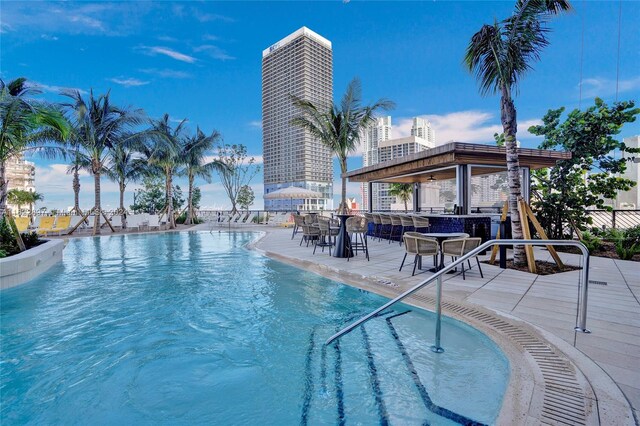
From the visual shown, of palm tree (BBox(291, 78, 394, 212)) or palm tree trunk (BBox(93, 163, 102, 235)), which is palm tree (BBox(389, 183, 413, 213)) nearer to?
palm tree (BBox(291, 78, 394, 212))

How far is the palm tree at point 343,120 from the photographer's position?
12117 millimetres

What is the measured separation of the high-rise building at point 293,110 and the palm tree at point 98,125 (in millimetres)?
17472

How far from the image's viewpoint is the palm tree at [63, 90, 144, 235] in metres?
12.4

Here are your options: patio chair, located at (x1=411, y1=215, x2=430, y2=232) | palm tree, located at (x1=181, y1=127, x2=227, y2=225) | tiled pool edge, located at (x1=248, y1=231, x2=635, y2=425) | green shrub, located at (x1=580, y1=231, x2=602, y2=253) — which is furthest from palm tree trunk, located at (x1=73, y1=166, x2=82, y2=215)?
green shrub, located at (x1=580, y1=231, x2=602, y2=253)

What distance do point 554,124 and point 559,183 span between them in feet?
6.83

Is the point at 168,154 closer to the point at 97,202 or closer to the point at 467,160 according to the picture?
the point at 97,202

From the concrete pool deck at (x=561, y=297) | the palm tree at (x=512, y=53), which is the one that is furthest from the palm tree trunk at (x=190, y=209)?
the palm tree at (x=512, y=53)

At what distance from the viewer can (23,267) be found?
211 inches

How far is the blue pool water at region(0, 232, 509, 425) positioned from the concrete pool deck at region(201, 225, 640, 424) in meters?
0.54

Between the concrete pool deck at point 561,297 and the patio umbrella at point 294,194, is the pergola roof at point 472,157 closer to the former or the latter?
the concrete pool deck at point 561,297

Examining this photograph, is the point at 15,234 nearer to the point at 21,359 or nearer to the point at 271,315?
the point at 21,359

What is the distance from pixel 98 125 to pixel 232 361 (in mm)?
14184

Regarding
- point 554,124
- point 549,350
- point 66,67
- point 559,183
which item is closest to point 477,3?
point 554,124

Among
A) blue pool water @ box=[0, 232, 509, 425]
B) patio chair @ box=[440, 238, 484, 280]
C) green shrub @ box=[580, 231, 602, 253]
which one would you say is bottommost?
blue pool water @ box=[0, 232, 509, 425]
